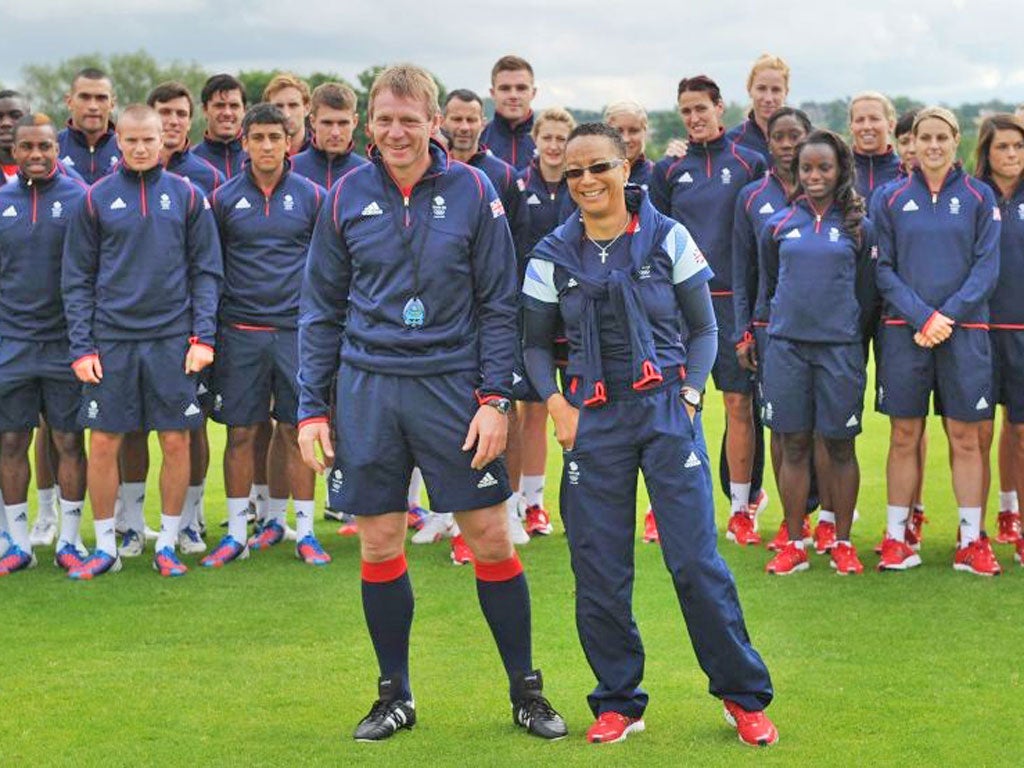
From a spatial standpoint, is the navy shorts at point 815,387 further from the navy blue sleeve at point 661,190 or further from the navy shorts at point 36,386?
the navy shorts at point 36,386

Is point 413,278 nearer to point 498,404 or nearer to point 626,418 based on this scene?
point 498,404

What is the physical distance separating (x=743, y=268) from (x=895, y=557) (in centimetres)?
181

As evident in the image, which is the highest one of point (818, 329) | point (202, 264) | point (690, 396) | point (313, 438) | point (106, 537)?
point (202, 264)

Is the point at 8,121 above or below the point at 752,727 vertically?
above

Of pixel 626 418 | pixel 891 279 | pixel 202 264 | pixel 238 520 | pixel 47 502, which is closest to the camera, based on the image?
pixel 626 418

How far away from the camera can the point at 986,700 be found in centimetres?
611

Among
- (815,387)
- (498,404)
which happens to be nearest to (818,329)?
(815,387)

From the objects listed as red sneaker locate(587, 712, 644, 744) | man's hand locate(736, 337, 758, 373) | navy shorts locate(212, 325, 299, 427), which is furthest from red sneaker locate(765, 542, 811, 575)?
red sneaker locate(587, 712, 644, 744)

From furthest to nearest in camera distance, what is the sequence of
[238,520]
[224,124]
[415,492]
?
1. [415,492]
2. [224,124]
3. [238,520]

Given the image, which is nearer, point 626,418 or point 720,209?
point 626,418

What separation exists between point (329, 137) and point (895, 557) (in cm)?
405

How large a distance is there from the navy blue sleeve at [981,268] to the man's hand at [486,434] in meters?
3.51

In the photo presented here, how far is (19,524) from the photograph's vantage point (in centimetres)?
Result: 901

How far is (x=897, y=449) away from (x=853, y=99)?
7.20ft
